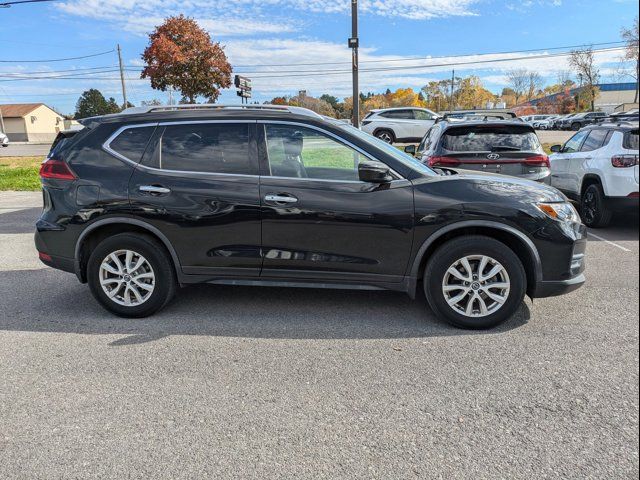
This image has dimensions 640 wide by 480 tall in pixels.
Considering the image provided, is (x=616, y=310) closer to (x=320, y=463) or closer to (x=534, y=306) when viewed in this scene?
(x=534, y=306)

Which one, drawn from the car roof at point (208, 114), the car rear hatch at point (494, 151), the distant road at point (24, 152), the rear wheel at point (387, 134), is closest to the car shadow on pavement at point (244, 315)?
the car roof at point (208, 114)

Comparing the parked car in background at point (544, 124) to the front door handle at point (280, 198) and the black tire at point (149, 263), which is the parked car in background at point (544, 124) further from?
the black tire at point (149, 263)

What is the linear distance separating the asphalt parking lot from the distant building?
263 feet

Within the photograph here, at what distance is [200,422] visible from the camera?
2932mm

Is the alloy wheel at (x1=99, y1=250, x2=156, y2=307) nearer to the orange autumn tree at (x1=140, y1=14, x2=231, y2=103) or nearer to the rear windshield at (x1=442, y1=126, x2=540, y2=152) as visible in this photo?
the rear windshield at (x1=442, y1=126, x2=540, y2=152)

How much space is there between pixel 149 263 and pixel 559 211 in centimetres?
352

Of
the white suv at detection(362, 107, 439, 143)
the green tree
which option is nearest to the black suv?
the white suv at detection(362, 107, 439, 143)

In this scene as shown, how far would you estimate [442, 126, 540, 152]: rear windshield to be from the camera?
7.38m

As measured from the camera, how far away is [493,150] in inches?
289

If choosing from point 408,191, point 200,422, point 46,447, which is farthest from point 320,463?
point 408,191

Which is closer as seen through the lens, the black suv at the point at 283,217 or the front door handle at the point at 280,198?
the black suv at the point at 283,217

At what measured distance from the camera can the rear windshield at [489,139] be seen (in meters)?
7.38

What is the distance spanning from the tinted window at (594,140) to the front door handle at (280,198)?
19.5ft

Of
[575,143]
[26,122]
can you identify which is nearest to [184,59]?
[575,143]
